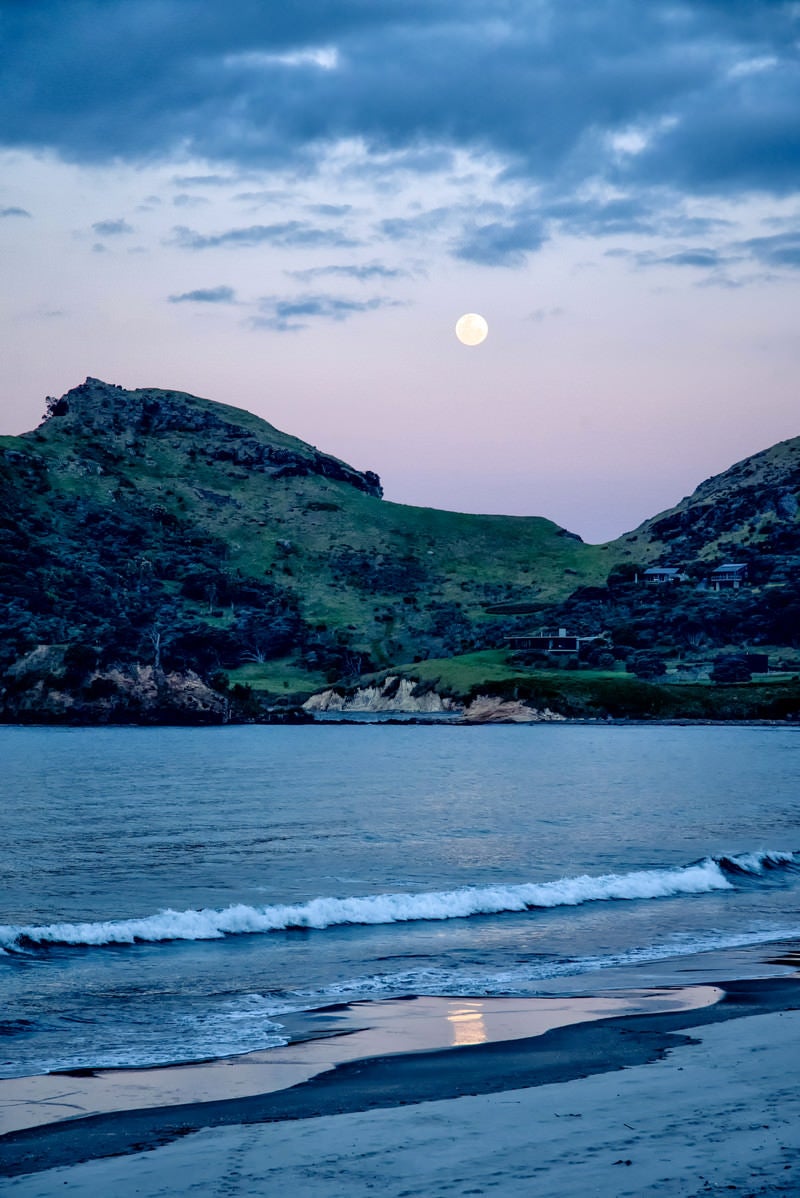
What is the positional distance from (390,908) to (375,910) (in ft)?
1.47

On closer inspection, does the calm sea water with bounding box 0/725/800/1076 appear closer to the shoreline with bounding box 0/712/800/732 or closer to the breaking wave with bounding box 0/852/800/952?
the breaking wave with bounding box 0/852/800/952

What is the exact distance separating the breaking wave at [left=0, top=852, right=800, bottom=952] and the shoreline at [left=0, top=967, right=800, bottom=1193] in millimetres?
9772

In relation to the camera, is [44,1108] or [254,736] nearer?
[44,1108]

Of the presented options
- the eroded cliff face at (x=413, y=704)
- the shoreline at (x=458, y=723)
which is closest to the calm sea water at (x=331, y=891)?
the shoreline at (x=458, y=723)

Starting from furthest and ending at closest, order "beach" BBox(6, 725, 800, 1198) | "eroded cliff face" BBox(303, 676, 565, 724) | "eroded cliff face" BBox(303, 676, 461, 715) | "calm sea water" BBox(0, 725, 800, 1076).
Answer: "eroded cliff face" BBox(303, 676, 461, 715) < "eroded cliff face" BBox(303, 676, 565, 724) < "calm sea water" BBox(0, 725, 800, 1076) < "beach" BBox(6, 725, 800, 1198)

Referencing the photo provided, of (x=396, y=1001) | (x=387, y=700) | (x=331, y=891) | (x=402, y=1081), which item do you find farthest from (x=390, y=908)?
(x=387, y=700)

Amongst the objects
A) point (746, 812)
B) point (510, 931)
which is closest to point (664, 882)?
point (510, 931)

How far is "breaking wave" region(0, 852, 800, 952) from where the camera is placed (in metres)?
24.9

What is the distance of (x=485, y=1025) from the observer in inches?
683

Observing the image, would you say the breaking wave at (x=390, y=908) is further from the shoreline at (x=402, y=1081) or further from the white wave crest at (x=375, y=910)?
the shoreline at (x=402, y=1081)

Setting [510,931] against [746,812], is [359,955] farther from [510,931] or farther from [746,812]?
[746,812]

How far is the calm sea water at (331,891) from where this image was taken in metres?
19.9

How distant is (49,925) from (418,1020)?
34.5 ft

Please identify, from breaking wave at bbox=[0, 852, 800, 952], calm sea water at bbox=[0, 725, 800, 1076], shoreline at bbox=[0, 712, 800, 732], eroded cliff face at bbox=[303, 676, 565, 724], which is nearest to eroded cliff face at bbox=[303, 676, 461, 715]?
eroded cliff face at bbox=[303, 676, 565, 724]
